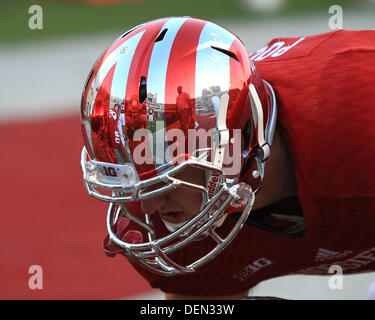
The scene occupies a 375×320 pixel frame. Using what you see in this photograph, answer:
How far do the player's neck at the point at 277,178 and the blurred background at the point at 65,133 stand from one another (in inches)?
59.2

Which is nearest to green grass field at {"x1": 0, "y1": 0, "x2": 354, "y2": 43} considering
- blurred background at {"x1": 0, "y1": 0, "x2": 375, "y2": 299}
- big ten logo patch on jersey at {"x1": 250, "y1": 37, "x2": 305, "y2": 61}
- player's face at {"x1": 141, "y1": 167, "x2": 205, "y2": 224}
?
blurred background at {"x1": 0, "y1": 0, "x2": 375, "y2": 299}

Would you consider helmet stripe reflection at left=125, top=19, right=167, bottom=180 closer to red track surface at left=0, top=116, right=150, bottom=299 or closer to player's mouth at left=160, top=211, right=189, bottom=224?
player's mouth at left=160, top=211, right=189, bottom=224

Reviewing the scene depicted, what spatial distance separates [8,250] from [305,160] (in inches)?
114

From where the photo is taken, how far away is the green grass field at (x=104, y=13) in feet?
37.7

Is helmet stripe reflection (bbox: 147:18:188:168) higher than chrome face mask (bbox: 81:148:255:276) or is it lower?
higher

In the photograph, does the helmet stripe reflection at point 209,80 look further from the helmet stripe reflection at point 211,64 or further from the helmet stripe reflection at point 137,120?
the helmet stripe reflection at point 137,120

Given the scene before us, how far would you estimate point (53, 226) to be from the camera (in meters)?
4.99

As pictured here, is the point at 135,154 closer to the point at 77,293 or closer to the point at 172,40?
the point at 172,40

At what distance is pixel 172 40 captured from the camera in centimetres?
211

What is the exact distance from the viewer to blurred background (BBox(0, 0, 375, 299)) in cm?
415

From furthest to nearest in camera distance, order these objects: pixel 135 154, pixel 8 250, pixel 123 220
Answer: pixel 8 250 → pixel 123 220 → pixel 135 154

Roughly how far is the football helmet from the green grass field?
9.12 metres

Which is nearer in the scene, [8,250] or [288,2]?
[8,250]
